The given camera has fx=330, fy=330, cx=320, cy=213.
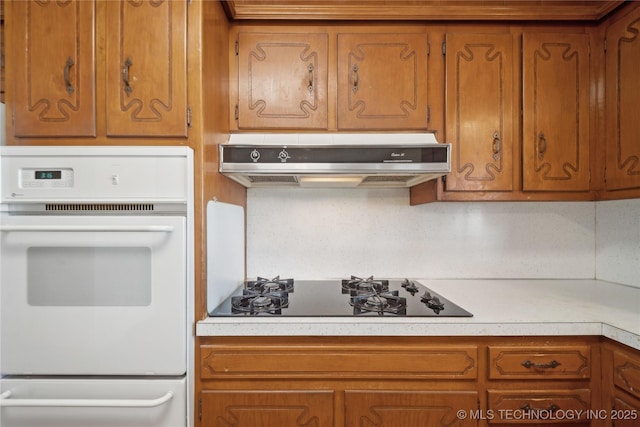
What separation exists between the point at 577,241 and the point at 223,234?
78.0 inches

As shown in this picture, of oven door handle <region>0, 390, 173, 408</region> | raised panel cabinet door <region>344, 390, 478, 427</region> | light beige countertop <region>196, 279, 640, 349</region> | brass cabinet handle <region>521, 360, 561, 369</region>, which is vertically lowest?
raised panel cabinet door <region>344, 390, 478, 427</region>

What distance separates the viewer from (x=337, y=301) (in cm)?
146

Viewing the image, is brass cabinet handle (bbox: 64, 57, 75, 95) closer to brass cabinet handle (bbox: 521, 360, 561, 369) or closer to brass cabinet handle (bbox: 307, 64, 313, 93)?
brass cabinet handle (bbox: 307, 64, 313, 93)

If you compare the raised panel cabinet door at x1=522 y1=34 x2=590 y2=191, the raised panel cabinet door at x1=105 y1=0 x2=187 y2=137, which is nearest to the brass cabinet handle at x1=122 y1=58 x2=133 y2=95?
the raised panel cabinet door at x1=105 y1=0 x2=187 y2=137

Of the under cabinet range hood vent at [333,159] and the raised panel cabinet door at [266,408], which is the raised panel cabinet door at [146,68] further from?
the raised panel cabinet door at [266,408]

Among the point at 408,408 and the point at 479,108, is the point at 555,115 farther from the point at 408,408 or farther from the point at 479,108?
the point at 408,408

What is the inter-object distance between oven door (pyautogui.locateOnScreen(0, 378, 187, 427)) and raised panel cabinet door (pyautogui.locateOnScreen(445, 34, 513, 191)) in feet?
4.79

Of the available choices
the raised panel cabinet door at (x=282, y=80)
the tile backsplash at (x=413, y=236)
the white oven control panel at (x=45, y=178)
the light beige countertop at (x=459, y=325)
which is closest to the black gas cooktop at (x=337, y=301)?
the light beige countertop at (x=459, y=325)

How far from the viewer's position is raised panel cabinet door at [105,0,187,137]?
1194 mm

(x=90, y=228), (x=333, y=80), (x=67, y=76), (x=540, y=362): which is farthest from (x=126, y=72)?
(x=540, y=362)

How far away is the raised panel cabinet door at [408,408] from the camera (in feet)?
3.97

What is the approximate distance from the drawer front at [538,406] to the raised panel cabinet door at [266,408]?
613mm

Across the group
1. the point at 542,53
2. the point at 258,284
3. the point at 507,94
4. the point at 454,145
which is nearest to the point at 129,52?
the point at 258,284

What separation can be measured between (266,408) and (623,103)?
2.00 m
